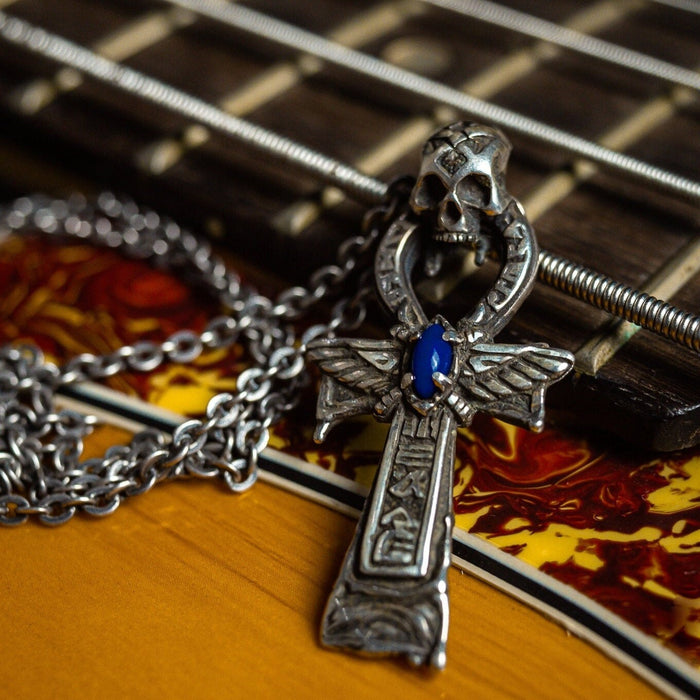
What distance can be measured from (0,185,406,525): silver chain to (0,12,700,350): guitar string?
7 centimetres

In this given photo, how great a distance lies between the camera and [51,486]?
2.54 feet

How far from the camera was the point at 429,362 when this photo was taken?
27.7 inches

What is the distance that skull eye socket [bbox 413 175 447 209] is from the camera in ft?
2.45

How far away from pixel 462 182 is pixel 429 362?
0.14m

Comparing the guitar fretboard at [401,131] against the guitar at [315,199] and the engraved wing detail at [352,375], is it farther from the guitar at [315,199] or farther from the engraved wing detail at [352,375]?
the engraved wing detail at [352,375]

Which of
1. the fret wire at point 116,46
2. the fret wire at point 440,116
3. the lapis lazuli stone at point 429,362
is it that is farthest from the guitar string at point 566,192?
the fret wire at point 116,46

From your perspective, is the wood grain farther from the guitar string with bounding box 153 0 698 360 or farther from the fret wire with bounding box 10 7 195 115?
the fret wire with bounding box 10 7 195 115

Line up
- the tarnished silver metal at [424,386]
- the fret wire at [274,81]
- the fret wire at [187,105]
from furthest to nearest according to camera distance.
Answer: the fret wire at [274,81] < the fret wire at [187,105] < the tarnished silver metal at [424,386]

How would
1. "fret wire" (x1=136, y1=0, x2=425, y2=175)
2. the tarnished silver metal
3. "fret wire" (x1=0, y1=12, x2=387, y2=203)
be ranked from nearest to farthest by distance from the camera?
the tarnished silver metal
"fret wire" (x1=0, y1=12, x2=387, y2=203)
"fret wire" (x1=136, y1=0, x2=425, y2=175)

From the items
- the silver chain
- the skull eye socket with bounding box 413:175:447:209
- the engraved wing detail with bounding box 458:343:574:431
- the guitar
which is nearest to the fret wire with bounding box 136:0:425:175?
the guitar

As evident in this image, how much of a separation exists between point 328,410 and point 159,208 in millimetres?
402

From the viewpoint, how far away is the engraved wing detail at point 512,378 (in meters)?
0.69

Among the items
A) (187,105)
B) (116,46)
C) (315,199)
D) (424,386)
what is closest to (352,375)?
(424,386)

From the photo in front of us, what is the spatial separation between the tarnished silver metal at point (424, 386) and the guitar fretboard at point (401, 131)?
82 millimetres
